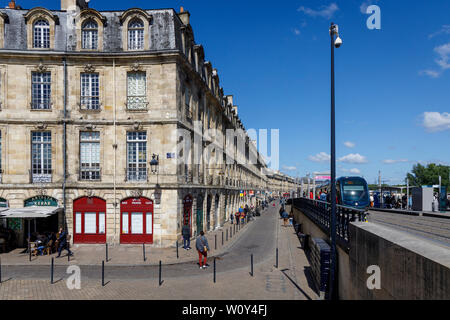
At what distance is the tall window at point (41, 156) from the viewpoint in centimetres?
2144

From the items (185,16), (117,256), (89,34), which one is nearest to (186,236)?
(117,256)

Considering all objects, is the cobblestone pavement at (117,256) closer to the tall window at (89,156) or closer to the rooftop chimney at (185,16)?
the tall window at (89,156)

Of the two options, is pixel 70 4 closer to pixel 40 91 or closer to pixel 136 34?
pixel 136 34

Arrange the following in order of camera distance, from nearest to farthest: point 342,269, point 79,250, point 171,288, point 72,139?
point 342,269 → point 171,288 → point 79,250 → point 72,139

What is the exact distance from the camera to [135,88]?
2184 cm

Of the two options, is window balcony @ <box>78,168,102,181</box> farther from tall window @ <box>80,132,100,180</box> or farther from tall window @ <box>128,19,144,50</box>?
tall window @ <box>128,19,144,50</box>

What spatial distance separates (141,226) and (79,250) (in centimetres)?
366

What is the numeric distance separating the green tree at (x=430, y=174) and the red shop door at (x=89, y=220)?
100 metres

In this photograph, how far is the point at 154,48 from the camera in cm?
2162

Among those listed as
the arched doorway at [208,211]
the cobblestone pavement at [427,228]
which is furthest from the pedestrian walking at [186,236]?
the cobblestone pavement at [427,228]

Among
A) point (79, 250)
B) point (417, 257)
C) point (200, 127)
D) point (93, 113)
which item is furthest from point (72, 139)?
point (417, 257)

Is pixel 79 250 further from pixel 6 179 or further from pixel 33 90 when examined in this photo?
pixel 33 90

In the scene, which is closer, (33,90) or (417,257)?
(417,257)

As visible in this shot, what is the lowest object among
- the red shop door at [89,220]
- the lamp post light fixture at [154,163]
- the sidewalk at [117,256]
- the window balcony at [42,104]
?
the sidewalk at [117,256]
